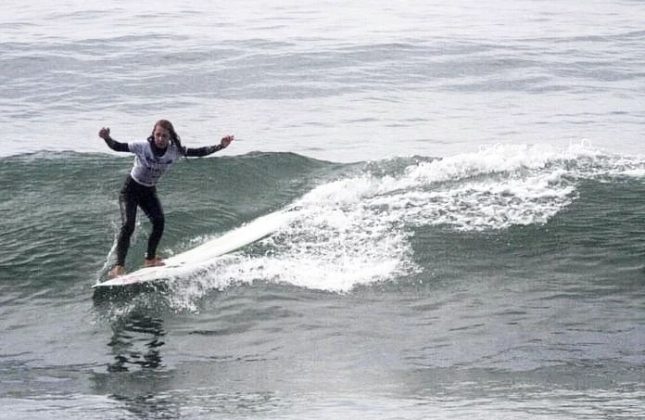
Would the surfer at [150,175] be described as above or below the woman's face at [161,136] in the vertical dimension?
below

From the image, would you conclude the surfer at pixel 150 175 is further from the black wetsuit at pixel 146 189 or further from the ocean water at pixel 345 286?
the ocean water at pixel 345 286

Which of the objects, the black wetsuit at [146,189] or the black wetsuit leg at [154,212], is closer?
the black wetsuit at [146,189]

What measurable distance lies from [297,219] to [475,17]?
43.4m

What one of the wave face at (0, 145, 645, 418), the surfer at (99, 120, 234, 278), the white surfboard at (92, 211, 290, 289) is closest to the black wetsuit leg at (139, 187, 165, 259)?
the surfer at (99, 120, 234, 278)

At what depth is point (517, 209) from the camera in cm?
1811

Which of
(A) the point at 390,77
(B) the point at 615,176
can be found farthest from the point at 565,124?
(B) the point at 615,176

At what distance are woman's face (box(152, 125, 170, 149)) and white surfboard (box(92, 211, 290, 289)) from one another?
1.80 meters

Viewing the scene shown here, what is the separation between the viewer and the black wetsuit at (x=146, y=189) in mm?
15016

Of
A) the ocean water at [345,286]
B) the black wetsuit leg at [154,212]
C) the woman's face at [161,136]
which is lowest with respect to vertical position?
the ocean water at [345,286]

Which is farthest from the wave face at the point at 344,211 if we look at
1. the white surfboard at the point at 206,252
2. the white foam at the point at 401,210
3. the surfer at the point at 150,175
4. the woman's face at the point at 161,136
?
the woman's face at the point at 161,136

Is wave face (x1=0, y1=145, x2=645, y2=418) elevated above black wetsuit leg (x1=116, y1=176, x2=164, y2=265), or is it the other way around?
black wetsuit leg (x1=116, y1=176, x2=164, y2=265)

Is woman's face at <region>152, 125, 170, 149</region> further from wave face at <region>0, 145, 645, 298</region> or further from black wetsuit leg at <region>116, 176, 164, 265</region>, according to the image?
wave face at <region>0, 145, 645, 298</region>

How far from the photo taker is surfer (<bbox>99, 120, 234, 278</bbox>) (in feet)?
48.6

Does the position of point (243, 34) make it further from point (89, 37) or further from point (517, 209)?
point (517, 209)
